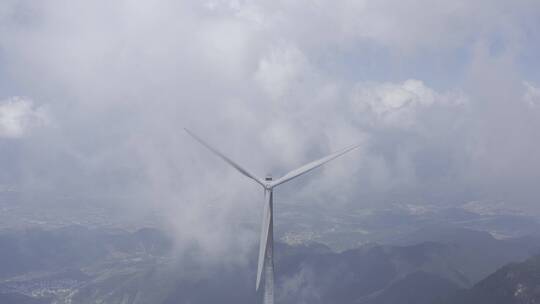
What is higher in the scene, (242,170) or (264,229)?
(242,170)

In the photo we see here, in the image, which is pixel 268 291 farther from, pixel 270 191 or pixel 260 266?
pixel 270 191

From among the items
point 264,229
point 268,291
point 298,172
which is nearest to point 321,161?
point 298,172

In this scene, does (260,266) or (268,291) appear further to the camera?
(268,291)

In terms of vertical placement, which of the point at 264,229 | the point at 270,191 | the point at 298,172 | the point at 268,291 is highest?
the point at 298,172

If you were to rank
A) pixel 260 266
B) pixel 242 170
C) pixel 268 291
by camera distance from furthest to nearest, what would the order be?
1. pixel 242 170
2. pixel 268 291
3. pixel 260 266

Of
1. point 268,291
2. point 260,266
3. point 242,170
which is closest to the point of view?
point 260,266

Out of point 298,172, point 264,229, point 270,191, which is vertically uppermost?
point 298,172

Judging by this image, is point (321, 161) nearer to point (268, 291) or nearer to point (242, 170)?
point (242, 170)

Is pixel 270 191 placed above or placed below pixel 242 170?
below

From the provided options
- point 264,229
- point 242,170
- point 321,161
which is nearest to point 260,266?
point 264,229
